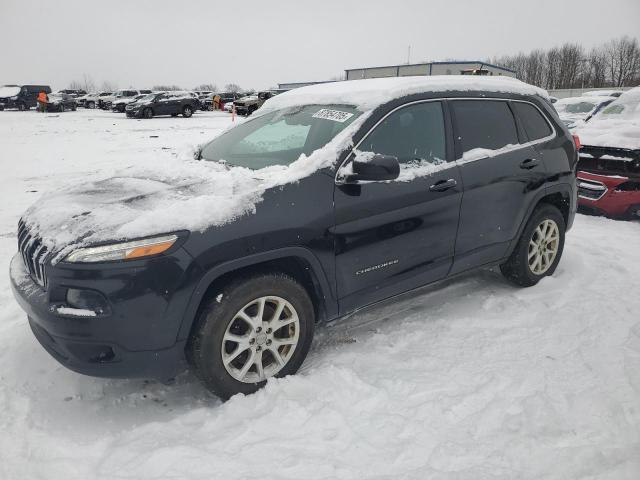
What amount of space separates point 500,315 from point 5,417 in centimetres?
344

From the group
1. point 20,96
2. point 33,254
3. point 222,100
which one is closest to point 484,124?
point 33,254

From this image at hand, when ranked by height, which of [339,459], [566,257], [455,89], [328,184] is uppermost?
[455,89]

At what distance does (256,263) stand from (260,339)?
46 cm

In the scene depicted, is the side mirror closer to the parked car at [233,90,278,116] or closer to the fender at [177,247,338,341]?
the fender at [177,247,338,341]

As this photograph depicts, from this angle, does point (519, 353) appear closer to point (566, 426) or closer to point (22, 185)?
point (566, 426)

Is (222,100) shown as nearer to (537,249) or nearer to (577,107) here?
(577,107)

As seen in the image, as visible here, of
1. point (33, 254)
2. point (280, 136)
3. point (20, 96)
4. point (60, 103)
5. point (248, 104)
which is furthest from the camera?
point (20, 96)

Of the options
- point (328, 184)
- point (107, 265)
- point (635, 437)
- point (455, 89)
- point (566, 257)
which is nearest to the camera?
point (107, 265)

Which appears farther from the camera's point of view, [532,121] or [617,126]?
[617,126]

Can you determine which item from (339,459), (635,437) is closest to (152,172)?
(339,459)

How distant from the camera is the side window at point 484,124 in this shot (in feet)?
11.7

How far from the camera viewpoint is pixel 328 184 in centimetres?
282

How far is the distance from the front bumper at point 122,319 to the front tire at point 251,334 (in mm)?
164

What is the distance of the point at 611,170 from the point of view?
654cm
